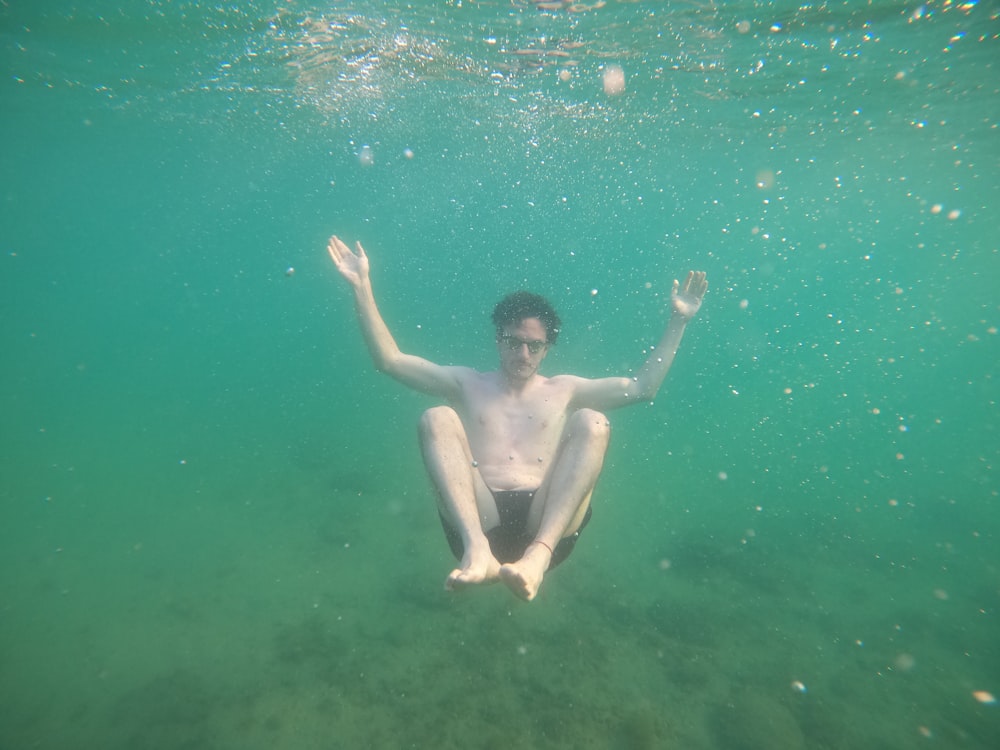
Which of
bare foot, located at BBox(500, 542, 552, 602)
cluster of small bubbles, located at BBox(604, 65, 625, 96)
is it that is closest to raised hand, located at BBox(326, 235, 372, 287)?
bare foot, located at BBox(500, 542, 552, 602)

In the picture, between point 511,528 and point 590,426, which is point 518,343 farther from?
point 511,528

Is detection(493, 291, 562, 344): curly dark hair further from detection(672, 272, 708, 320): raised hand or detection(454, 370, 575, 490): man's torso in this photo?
detection(672, 272, 708, 320): raised hand

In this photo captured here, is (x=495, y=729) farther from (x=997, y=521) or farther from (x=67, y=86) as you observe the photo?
(x=67, y=86)

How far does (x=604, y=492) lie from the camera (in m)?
13.7

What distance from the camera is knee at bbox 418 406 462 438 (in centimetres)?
398

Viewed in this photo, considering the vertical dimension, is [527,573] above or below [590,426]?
below

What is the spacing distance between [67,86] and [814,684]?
27381 millimetres

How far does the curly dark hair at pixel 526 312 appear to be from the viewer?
471 cm

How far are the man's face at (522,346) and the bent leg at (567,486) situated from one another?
766 mm

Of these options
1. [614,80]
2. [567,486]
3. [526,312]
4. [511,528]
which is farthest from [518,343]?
[614,80]

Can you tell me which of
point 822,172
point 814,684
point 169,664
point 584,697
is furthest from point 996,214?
point 169,664

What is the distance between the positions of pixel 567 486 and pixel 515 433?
94cm

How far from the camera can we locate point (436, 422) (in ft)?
13.2

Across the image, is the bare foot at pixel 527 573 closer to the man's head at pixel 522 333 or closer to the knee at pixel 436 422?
the knee at pixel 436 422
